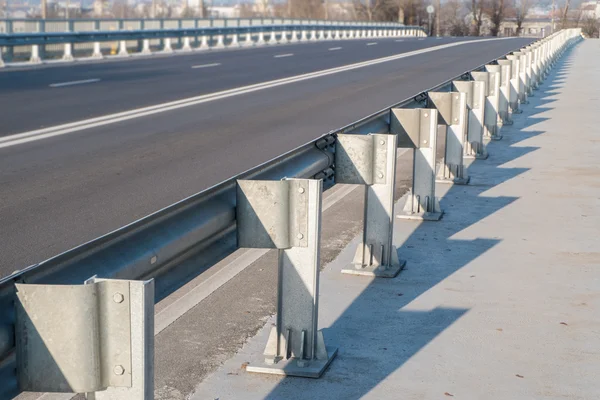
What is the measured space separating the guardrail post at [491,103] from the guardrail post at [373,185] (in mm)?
6421

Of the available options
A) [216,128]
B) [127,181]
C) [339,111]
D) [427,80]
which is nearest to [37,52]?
[427,80]

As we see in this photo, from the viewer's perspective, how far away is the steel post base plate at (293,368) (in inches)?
185

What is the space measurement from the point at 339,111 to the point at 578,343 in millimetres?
12727

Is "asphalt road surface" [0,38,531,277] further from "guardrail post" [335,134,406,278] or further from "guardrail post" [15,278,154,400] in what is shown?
"guardrail post" [15,278,154,400]

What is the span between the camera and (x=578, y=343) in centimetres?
517

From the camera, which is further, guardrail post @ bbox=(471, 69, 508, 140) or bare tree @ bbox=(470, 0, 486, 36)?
bare tree @ bbox=(470, 0, 486, 36)

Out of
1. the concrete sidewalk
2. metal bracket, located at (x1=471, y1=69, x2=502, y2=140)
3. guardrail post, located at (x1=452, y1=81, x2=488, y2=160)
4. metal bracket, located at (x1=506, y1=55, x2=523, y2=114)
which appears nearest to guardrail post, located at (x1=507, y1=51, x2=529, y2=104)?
metal bracket, located at (x1=506, y1=55, x2=523, y2=114)

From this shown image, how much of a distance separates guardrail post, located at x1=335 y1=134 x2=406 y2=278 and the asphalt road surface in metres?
2.17

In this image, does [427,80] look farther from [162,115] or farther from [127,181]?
[127,181]

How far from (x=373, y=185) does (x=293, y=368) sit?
181 cm

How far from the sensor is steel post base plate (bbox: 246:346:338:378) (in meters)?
4.70

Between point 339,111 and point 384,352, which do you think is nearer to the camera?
point 384,352

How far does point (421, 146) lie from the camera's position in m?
7.60

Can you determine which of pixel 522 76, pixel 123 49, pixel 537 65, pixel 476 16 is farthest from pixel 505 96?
pixel 476 16
